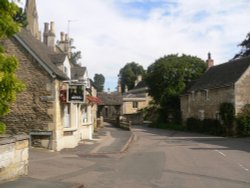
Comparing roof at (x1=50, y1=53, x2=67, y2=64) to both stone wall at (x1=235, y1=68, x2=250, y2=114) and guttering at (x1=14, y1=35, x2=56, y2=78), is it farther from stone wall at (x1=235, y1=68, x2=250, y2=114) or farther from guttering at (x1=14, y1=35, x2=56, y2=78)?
stone wall at (x1=235, y1=68, x2=250, y2=114)

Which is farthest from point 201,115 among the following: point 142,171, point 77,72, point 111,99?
point 142,171

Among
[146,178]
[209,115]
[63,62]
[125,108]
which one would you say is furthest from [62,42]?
[125,108]

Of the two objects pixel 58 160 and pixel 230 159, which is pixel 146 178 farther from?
pixel 230 159

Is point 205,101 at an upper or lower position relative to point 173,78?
lower

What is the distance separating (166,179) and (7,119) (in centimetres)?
1280

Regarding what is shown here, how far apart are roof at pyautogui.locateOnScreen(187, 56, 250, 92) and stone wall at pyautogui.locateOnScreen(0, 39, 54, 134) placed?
27560 millimetres

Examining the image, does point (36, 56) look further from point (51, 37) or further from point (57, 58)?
point (51, 37)

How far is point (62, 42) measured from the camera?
140 feet

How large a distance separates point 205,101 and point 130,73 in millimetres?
86581

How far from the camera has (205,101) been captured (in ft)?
186

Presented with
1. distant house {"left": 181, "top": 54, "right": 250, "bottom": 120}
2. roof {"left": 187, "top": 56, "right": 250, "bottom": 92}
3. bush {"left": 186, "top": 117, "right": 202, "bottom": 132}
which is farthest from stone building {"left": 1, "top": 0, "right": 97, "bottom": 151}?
bush {"left": 186, "top": 117, "right": 202, "bottom": 132}

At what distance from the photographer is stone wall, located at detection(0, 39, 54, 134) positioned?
25.5 metres

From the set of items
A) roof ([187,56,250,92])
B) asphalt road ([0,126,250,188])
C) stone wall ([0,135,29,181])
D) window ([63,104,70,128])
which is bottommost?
asphalt road ([0,126,250,188])

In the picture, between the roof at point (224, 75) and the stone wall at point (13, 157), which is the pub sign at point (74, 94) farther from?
the roof at point (224, 75)
